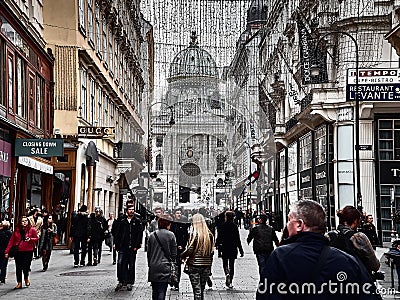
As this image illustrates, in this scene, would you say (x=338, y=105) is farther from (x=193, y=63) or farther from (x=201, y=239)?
(x=193, y=63)

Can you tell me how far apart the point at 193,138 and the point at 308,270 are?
222 centimetres

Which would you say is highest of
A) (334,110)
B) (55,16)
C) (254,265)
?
(55,16)

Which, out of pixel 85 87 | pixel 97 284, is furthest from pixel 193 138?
pixel 85 87

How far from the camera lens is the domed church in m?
6.55

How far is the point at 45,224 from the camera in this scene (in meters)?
21.2

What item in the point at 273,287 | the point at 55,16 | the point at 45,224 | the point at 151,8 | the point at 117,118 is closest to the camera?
the point at 273,287

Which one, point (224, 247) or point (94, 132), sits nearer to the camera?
point (224, 247)

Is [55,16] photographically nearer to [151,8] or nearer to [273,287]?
[151,8]

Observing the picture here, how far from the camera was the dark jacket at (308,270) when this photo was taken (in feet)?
15.3

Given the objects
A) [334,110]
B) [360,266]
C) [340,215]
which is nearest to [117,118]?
[334,110]

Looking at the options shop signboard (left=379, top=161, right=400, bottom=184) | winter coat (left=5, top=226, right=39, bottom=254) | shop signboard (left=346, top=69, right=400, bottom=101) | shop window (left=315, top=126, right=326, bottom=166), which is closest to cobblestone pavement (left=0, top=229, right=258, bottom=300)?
winter coat (left=5, top=226, right=39, bottom=254)

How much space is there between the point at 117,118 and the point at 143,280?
15.9 metres

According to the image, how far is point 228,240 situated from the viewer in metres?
16.5

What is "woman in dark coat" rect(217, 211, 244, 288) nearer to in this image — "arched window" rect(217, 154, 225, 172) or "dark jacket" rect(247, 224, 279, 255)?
"dark jacket" rect(247, 224, 279, 255)
